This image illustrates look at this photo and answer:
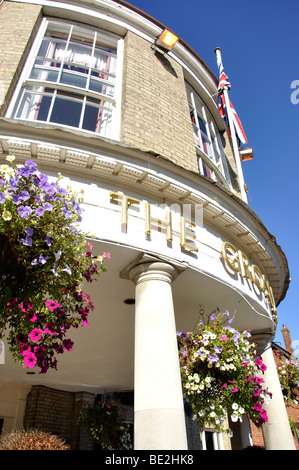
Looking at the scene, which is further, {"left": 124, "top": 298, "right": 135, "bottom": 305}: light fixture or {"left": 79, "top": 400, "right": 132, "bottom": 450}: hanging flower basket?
{"left": 79, "top": 400, "right": 132, "bottom": 450}: hanging flower basket

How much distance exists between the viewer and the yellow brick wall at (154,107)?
6527mm

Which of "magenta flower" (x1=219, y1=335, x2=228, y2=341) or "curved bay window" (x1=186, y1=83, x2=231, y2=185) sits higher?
"curved bay window" (x1=186, y1=83, x2=231, y2=185)

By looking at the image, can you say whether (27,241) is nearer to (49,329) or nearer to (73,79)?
(49,329)

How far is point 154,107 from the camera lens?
23.9 ft

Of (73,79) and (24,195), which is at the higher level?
(73,79)

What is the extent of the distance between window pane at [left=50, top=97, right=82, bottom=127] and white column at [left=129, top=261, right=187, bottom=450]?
13.5ft

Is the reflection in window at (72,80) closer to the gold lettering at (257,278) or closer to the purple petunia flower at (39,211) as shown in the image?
the purple petunia flower at (39,211)

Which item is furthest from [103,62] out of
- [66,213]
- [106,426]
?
[106,426]

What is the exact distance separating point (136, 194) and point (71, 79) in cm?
402

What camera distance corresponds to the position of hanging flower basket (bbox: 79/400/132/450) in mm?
10320

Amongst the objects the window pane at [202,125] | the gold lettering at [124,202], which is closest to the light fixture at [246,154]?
the window pane at [202,125]

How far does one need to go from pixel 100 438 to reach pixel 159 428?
8315mm

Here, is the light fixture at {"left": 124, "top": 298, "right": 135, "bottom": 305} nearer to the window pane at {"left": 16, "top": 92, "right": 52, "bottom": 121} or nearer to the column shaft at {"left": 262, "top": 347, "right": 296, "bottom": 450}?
the column shaft at {"left": 262, "top": 347, "right": 296, "bottom": 450}

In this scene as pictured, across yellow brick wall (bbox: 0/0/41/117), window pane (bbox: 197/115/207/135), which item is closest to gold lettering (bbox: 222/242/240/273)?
yellow brick wall (bbox: 0/0/41/117)
